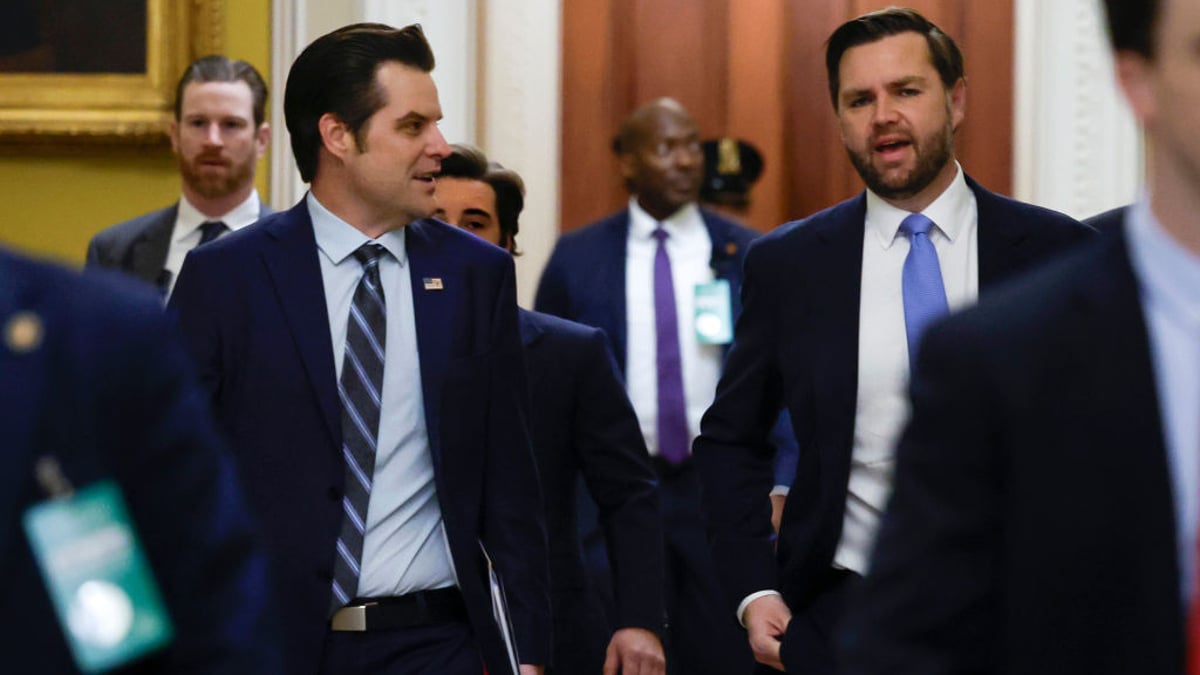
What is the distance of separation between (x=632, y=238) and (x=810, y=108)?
1303 mm

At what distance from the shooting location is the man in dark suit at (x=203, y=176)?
567 centimetres

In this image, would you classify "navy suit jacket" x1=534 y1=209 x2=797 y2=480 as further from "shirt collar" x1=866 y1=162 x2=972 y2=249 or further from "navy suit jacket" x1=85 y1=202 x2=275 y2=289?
"shirt collar" x1=866 y1=162 x2=972 y2=249

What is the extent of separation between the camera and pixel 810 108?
785 cm

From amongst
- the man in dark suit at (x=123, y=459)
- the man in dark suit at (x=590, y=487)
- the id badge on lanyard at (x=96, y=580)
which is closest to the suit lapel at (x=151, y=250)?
the man in dark suit at (x=590, y=487)

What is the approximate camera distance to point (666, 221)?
6988 mm

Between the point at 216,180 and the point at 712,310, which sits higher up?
the point at 216,180

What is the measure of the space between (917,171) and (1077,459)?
6.92ft

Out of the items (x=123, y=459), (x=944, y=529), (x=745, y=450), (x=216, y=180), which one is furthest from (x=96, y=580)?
(x=216, y=180)

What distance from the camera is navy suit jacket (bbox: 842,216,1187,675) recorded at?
1.71 metres

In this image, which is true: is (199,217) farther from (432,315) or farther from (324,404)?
(324,404)

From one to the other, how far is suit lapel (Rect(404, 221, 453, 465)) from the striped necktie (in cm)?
7

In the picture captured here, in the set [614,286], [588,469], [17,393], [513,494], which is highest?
[17,393]

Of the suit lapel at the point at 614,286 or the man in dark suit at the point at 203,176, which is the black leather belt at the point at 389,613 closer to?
the man in dark suit at the point at 203,176

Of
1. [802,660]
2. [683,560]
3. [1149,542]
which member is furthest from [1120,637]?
[683,560]
